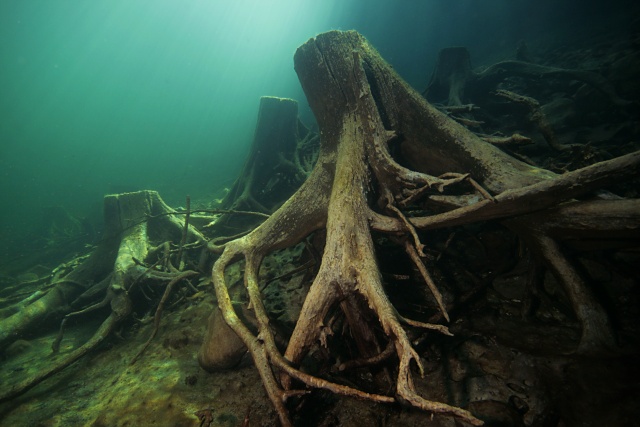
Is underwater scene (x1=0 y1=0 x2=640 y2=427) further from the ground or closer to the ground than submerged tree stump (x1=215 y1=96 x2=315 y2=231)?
closer to the ground

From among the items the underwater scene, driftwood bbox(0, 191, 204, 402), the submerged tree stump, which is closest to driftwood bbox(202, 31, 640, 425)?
the underwater scene

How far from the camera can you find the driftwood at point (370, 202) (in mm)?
1854

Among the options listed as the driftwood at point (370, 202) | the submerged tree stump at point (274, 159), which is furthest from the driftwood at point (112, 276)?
the submerged tree stump at point (274, 159)

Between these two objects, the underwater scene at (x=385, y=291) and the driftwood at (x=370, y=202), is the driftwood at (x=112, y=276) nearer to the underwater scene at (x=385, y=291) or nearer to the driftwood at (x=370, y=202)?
the underwater scene at (x=385, y=291)

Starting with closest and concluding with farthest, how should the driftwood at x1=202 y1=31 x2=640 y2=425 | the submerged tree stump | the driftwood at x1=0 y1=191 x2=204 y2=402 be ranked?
1. the driftwood at x1=202 y1=31 x2=640 y2=425
2. the driftwood at x1=0 y1=191 x2=204 y2=402
3. the submerged tree stump

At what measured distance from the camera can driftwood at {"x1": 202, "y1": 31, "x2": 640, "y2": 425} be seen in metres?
1.85

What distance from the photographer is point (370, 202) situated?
9.68ft

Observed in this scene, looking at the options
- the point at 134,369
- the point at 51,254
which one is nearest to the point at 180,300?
the point at 134,369

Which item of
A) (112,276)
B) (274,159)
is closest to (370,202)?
(112,276)

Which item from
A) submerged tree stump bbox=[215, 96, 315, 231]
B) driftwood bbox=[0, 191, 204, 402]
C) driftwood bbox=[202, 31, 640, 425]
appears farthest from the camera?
submerged tree stump bbox=[215, 96, 315, 231]

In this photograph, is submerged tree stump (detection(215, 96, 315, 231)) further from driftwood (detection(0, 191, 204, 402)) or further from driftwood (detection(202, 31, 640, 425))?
driftwood (detection(202, 31, 640, 425))

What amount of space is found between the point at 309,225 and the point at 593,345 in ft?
8.65

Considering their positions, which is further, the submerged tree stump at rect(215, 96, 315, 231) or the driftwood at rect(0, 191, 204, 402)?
the submerged tree stump at rect(215, 96, 315, 231)

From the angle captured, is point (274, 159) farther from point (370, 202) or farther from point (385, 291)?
point (385, 291)
